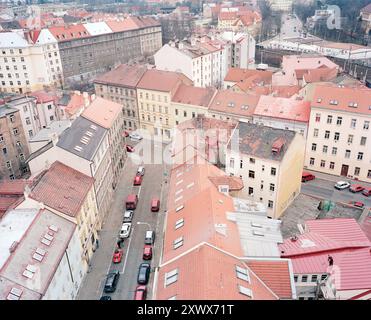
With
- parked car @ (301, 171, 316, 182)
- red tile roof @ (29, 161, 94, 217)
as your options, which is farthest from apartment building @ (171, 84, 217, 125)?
red tile roof @ (29, 161, 94, 217)

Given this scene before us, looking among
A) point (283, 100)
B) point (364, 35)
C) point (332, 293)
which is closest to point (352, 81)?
point (283, 100)

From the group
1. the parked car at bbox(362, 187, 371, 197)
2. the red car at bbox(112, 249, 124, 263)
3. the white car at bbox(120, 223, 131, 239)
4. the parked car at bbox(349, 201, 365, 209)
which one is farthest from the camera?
the parked car at bbox(362, 187, 371, 197)

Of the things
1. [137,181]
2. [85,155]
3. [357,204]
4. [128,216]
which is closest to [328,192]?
[357,204]

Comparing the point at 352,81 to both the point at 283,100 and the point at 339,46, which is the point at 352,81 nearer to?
the point at 283,100

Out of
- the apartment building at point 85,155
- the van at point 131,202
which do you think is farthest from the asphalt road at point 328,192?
the apartment building at point 85,155

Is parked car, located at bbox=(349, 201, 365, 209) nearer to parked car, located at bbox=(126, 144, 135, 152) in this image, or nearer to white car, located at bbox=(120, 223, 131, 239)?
white car, located at bbox=(120, 223, 131, 239)

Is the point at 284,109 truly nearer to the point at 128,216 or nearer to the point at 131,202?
the point at 131,202
